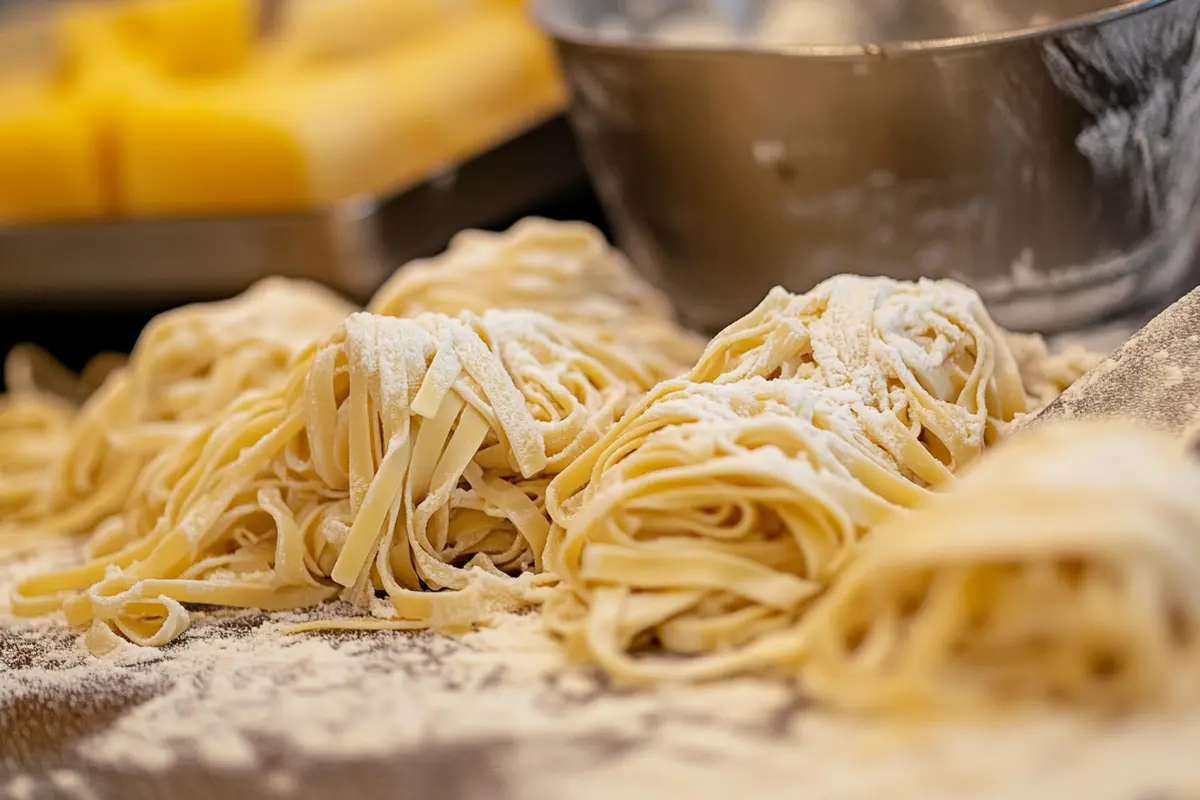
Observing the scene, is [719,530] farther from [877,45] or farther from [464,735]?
[877,45]

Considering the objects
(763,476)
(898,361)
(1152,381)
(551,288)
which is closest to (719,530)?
(763,476)

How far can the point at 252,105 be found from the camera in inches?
103

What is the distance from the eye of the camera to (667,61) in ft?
6.17

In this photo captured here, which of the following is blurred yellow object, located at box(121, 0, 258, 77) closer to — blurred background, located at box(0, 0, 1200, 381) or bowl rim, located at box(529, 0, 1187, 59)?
blurred background, located at box(0, 0, 1200, 381)

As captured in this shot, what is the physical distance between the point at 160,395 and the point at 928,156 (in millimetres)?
1086

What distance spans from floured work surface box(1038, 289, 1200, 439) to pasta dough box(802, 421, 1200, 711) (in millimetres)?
229

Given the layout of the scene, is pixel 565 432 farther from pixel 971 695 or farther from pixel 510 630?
pixel 971 695

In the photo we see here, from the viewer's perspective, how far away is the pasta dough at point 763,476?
1.22m

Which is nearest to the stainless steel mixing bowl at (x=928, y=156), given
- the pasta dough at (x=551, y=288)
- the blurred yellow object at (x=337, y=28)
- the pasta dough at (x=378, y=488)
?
the pasta dough at (x=551, y=288)

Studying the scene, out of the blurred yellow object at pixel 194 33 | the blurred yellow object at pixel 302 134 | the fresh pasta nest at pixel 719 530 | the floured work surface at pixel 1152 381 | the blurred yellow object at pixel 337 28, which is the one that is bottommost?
the floured work surface at pixel 1152 381

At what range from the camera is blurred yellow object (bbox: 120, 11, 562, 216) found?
2572 millimetres

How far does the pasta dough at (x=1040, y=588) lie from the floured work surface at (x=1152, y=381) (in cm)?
23

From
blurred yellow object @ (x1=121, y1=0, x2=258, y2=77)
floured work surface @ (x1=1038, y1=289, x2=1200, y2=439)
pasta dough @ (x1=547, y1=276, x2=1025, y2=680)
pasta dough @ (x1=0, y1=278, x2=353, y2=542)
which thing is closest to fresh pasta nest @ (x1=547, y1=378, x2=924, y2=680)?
pasta dough @ (x1=547, y1=276, x2=1025, y2=680)

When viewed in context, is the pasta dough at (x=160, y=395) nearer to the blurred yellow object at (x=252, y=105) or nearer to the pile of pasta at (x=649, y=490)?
the pile of pasta at (x=649, y=490)
